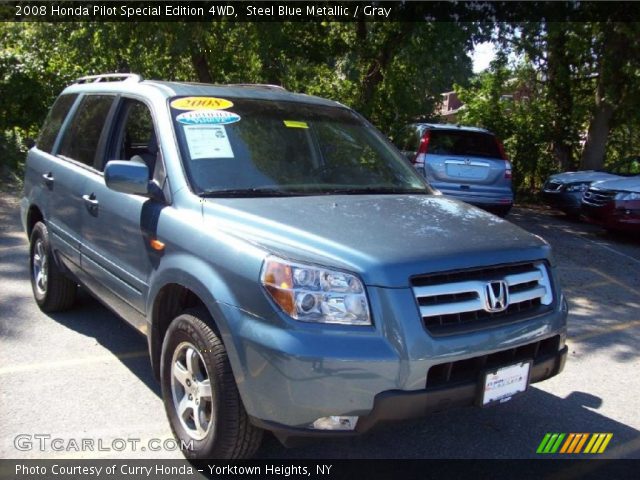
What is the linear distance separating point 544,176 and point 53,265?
46.6 ft

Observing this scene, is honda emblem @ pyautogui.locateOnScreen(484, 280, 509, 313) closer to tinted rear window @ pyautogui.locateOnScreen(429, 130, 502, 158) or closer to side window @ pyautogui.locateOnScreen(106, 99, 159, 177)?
side window @ pyautogui.locateOnScreen(106, 99, 159, 177)

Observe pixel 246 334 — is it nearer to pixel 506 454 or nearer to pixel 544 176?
pixel 506 454

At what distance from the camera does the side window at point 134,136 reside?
370 centimetres

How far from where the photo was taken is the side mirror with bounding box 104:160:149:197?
3279mm

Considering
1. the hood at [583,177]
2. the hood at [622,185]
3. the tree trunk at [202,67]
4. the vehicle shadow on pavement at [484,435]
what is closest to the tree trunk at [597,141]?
the hood at [583,177]

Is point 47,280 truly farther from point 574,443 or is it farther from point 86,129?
point 574,443

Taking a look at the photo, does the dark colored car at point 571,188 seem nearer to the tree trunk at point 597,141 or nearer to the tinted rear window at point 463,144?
the tree trunk at point 597,141

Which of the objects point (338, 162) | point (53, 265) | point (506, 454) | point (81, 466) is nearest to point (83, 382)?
point (81, 466)

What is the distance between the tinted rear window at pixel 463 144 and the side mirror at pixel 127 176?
7.58 meters

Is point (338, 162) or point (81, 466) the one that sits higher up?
point (338, 162)

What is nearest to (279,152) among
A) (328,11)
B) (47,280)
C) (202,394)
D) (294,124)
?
(294,124)

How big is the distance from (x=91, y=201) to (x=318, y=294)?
83.5 inches

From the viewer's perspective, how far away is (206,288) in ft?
9.18

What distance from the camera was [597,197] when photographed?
10641 millimetres
